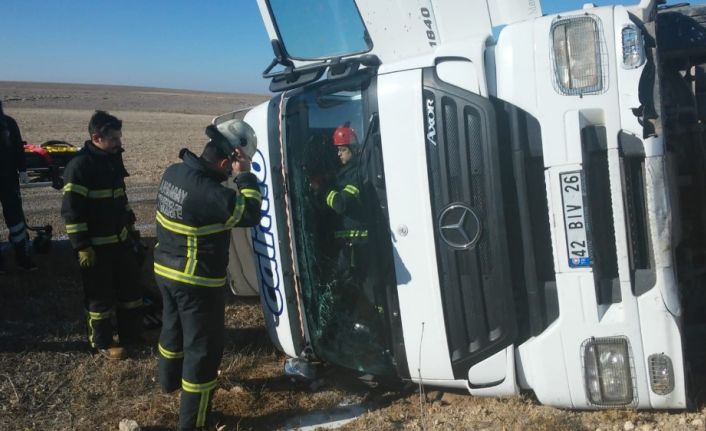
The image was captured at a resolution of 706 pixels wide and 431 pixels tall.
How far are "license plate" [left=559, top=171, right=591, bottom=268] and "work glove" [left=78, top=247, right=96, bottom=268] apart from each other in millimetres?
2977

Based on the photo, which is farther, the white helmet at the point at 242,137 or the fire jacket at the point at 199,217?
the white helmet at the point at 242,137

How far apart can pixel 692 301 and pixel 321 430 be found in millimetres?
2139

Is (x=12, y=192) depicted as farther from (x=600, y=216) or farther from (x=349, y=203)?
(x=600, y=216)

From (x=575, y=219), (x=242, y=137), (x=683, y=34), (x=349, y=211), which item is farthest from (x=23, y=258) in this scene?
(x=683, y=34)

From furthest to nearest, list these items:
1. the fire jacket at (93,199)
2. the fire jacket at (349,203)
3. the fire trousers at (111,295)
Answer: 1. the fire trousers at (111,295)
2. the fire jacket at (93,199)
3. the fire jacket at (349,203)

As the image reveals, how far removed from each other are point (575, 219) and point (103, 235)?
9.87 ft

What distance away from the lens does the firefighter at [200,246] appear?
3539mm

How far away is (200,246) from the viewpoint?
3.64 m

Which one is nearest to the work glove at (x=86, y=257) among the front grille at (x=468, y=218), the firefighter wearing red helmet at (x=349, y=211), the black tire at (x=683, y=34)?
the firefighter wearing red helmet at (x=349, y=211)

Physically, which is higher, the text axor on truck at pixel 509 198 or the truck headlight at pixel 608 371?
the text axor on truck at pixel 509 198

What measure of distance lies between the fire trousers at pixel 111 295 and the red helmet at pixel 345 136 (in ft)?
6.03

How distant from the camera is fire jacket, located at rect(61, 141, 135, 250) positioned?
14.4ft

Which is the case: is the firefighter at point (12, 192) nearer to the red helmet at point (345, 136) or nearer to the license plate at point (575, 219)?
the red helmet at point (345, 136)

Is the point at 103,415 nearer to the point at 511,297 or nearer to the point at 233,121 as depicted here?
the point at 233,121
